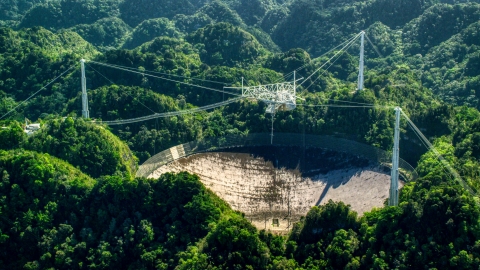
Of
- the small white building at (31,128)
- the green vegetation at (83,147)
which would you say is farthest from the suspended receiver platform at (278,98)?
the small white building at (31,128)

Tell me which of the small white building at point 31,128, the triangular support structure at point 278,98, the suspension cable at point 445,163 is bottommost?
the suspension cable at point 445,163

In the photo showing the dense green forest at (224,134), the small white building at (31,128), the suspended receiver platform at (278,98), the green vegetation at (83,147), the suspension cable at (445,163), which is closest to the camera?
the dense green forest at (224,134)

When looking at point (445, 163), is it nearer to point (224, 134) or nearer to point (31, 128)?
point (224, 134)

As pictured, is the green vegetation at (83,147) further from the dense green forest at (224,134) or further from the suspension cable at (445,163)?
the suspension cable at (445,163)

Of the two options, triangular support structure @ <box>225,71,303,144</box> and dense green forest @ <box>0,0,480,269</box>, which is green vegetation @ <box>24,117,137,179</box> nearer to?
dense green forest @ <box>0,0,480,269</box>

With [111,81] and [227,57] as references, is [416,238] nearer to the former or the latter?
[111,81]

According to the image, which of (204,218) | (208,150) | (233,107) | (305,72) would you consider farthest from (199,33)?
(204,218)

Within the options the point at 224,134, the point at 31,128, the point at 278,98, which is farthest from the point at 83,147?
the point at 278,98

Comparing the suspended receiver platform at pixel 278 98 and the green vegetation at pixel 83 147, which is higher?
the suspended receiver platform at pixel 278 98
